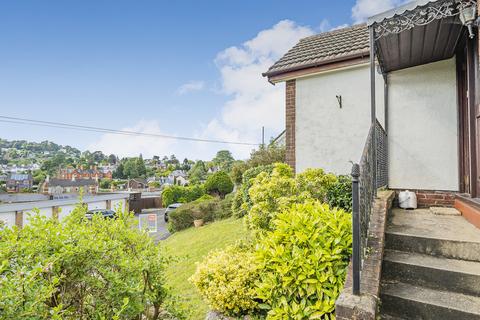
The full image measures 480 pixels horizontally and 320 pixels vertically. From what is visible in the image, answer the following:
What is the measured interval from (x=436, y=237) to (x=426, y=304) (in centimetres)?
105

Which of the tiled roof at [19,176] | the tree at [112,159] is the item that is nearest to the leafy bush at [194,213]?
the tiled roof at [19,176]

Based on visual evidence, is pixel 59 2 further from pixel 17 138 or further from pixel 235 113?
pixel 17 138

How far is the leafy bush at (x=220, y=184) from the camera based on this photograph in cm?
2730

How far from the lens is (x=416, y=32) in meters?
4.46

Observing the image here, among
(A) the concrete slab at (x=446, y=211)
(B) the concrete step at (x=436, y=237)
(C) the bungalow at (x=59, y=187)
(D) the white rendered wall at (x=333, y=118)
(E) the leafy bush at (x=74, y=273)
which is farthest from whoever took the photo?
(C) the bungalow at (x=59, y=187)

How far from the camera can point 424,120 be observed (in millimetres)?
5656

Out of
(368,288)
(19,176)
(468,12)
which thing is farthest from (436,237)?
(19,176)

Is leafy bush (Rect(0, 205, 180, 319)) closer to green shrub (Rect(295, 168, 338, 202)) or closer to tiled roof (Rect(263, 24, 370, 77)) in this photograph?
green shrub (Rect(295, 168, 338, 202))

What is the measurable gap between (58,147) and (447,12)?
124 meters

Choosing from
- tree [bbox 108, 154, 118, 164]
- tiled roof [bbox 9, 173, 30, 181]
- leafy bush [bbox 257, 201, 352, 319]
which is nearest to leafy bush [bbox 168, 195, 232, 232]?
leafy bush [bbox 257, 201, 352, 319]

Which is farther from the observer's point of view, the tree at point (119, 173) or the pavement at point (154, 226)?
the tree at point (119, 173)

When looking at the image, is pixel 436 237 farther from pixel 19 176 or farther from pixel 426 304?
pixel 19 176

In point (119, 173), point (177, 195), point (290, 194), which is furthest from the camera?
point (119, 173)

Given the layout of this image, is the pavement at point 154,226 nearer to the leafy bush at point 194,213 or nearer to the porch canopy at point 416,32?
the leafy bush at point 194,213
